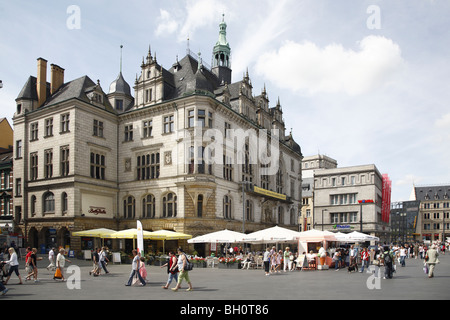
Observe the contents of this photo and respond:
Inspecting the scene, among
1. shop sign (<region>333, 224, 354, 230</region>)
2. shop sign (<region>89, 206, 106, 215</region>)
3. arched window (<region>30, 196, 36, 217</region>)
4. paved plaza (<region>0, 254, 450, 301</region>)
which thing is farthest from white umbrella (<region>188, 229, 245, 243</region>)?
shop sign (<region>333, 224, 354, 230</region>)

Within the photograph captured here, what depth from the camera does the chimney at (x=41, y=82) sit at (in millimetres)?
48875

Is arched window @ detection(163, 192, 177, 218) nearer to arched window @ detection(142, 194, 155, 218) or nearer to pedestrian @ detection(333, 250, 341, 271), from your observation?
arched window @ detection(142, 194, 155, 218)

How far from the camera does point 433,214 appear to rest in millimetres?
143000

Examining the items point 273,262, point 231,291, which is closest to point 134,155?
point 273,262

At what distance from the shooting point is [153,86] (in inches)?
1850

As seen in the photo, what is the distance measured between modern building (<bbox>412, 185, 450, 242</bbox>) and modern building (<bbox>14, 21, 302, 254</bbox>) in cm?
11016

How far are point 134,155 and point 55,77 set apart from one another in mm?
14210

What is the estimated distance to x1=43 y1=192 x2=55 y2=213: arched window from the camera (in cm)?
4428

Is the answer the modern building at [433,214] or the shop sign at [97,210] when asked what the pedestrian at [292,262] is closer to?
the shop sign at [97,210]

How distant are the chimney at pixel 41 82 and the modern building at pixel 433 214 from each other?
411ft

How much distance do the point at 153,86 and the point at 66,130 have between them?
10278 mm

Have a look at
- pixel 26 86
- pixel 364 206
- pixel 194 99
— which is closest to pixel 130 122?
pixel 194 99
